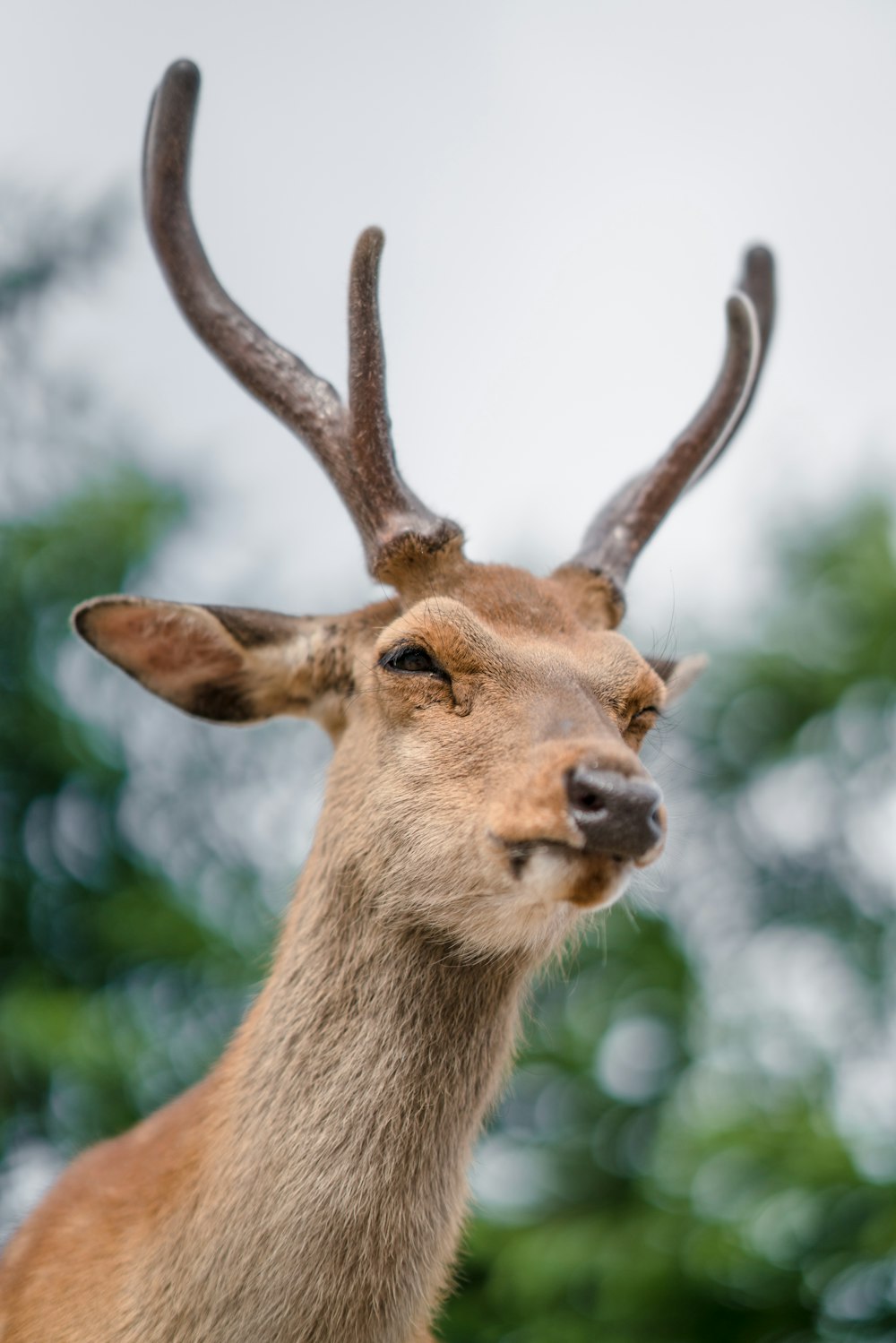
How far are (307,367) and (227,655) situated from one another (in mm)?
957

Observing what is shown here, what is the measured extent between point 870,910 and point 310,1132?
423 inches

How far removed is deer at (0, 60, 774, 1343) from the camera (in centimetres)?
347

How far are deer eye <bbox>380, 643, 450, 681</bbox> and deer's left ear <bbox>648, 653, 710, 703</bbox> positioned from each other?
1185 mm

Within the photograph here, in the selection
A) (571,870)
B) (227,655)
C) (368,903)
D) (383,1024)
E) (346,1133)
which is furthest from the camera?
(227,655)

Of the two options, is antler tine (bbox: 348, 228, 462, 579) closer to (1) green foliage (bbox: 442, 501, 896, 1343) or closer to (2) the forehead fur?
(2) the forehead fur

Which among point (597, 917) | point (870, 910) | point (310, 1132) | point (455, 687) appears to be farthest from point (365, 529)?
point (870, 910)

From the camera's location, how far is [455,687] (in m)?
3.81

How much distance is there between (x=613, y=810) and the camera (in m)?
3.20

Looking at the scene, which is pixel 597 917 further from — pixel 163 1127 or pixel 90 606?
pixel 90 606

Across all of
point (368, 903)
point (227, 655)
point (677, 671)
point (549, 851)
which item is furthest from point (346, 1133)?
point (677, 671)

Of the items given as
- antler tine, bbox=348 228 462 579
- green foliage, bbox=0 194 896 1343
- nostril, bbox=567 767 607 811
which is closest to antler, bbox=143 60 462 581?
antler tine, bbox=348 228 462 579

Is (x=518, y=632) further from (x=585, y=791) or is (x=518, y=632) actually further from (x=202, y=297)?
(x=202, y=297)

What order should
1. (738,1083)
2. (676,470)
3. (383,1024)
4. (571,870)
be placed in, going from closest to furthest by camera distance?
(571,870), (383,1024), (676,470), (738,1083)

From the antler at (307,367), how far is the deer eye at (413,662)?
429 mm
